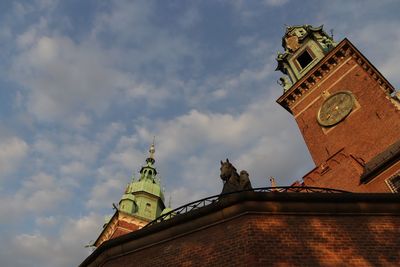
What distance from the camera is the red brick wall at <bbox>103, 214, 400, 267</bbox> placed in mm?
9039

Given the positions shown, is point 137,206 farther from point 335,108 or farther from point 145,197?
point 335,108

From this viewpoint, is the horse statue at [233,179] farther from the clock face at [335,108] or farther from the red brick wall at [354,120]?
the clock face at [335,108]

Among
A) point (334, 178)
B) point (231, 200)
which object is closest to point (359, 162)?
point (334, 178)

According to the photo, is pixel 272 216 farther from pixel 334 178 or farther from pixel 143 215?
pixel 143 215

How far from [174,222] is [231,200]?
189 cm

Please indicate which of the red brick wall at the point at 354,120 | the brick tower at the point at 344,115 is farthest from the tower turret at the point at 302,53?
the red brick wall at the point at 354,120

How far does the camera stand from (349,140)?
23.6 m

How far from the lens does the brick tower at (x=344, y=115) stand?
65.1ft

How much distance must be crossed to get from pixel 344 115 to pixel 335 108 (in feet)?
4.84

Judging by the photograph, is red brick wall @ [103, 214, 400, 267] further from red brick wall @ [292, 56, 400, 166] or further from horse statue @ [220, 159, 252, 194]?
red brick wall @ [292, 56, 400, 166]

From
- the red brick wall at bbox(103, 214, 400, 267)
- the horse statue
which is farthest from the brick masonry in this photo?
the horse statue

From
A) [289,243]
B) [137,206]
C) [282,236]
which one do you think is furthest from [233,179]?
[137,206]

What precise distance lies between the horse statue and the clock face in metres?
15.0

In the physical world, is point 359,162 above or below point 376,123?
below
